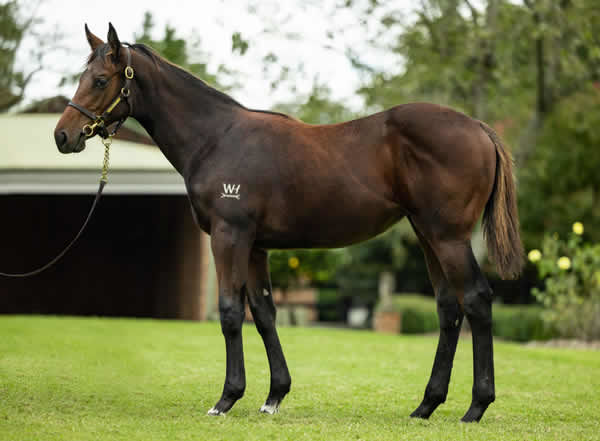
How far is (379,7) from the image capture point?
15266mm

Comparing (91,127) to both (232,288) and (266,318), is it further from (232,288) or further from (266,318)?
(266,318)

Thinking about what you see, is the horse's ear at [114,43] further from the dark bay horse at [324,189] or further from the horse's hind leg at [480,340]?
the horse's hind leg at [480,340]

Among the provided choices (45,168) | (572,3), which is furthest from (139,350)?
(572,3)

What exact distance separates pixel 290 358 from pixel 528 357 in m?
3.16

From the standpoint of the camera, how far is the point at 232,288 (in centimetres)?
471

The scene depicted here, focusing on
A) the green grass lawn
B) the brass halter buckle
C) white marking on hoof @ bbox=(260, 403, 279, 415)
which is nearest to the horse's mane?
the brass halter buckle

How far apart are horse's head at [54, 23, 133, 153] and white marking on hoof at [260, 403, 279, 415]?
7.10 feet

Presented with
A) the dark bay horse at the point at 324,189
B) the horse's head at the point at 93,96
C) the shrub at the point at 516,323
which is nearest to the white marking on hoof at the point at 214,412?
the dark bay horse at the point at 324,189

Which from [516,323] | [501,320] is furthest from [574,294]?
[501,320]

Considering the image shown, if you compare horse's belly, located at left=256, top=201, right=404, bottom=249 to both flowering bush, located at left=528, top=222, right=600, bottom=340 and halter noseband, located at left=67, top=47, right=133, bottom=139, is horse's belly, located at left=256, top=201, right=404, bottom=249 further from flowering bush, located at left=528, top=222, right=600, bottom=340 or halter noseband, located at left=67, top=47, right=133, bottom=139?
flowering bush, located at left=528, top=222, right=600, bottom=340

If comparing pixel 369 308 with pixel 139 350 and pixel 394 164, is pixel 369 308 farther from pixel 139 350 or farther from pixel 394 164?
pixel 394 164

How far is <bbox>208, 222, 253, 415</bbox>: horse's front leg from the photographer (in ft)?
15.3

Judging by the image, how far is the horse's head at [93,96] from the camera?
480 centimetres

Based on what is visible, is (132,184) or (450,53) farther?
(450,53)
